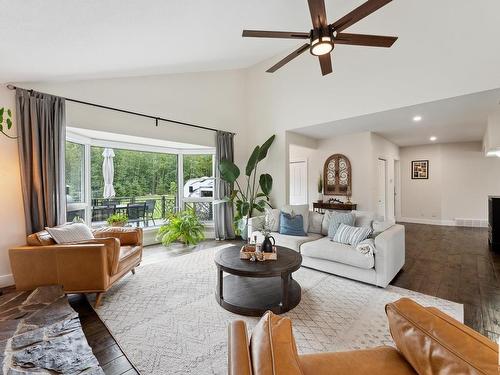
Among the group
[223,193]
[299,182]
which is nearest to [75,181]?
[223,193]

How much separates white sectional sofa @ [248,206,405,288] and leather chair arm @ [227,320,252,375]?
246 centimetres

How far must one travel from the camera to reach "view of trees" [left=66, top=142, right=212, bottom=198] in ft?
13.6

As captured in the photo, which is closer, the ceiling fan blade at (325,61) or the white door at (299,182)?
the ceiling fan blade at (325,61)

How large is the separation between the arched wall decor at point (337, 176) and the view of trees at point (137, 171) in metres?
2.91

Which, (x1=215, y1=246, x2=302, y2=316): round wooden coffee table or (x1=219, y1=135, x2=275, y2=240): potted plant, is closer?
(x1=215, y1=246, x2=302, y2=316): round wooden coffee table

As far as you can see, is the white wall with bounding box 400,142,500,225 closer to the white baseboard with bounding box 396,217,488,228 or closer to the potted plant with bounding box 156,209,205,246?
the white baseboard with bounding box 396,217,488,228

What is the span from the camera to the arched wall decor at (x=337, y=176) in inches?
223

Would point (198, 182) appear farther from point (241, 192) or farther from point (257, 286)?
point (257, 286)

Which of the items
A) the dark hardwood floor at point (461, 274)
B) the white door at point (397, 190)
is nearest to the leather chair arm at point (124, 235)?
the dark hardwood floor at point (461, 274)

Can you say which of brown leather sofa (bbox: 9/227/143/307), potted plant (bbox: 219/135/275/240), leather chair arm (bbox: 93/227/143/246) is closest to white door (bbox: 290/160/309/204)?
potted plant (bbox: 219/135/275/240)

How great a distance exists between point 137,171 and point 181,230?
1591mm

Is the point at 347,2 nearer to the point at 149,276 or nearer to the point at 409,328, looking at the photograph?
the point at 409,328

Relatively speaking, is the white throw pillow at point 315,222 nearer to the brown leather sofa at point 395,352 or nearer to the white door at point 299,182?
the white door at point 299,182

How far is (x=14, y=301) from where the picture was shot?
93.1 inches
